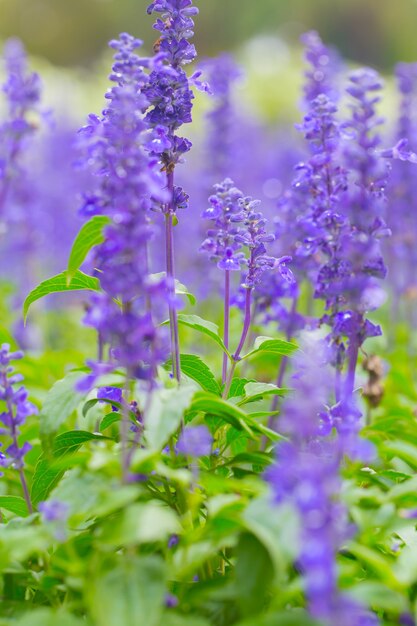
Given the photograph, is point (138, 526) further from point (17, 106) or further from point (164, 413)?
point (17, 106)

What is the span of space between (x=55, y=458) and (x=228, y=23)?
3915 cm

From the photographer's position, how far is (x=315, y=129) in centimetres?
341

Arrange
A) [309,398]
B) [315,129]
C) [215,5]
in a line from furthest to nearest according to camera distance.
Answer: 1. [215,5]
2. [315,129]
3. [309,398]

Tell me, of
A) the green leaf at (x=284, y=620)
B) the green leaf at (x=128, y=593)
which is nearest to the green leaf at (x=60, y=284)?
the green leaf at (x=128, y=593)

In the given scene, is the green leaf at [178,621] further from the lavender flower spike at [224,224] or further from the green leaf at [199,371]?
the lavender flower spike at [224,224]

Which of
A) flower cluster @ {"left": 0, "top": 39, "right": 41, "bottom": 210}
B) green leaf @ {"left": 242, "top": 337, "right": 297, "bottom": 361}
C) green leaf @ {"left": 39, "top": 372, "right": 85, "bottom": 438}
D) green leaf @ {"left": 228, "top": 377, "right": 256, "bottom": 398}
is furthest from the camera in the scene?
flower cluster @ {"left": 0, "top": 39, "right": 41, "bottom": 210}

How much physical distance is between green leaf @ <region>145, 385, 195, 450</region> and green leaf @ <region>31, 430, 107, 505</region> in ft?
2.14

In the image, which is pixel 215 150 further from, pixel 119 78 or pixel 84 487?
pixel 84 487

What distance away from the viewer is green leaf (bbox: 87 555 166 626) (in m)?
2.12

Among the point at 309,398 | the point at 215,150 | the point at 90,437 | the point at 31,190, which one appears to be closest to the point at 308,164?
the point at 90,437

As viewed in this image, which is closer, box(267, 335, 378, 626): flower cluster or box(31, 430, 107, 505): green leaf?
box(267, 335, 378, 626): flower cluster

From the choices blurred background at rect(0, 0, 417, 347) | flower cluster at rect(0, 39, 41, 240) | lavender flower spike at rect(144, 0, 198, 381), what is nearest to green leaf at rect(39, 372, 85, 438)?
lavender flower spike at rect(144, 0, 198, 381)

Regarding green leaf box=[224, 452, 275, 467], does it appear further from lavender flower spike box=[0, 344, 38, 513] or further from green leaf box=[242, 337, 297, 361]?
lavender flower spike box=[0, 344, 38, 513]

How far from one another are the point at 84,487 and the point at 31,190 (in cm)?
685
